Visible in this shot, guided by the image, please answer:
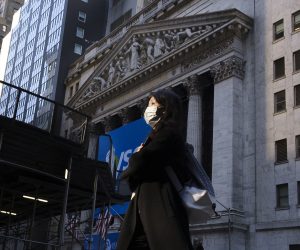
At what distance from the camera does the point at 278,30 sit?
3247 centimetres

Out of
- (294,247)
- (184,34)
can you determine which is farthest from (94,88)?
(294,247)

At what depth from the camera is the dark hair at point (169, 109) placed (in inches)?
163

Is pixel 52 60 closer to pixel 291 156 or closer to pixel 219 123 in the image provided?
pixel 219 123

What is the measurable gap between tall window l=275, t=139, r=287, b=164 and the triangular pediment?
9136 mm

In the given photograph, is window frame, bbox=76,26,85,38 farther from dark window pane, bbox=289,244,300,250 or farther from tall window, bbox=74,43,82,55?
dark window pane, bbox=289,244,300,250

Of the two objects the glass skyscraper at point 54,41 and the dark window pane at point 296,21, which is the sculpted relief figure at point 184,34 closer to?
the dark window pane at point 296,21

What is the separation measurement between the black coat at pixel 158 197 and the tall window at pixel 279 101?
27.5 m

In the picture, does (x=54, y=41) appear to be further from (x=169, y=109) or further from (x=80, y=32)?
(x=169, y=109)

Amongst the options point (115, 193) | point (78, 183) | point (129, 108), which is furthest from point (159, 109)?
point (129, 108)

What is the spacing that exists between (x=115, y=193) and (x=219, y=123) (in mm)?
17952

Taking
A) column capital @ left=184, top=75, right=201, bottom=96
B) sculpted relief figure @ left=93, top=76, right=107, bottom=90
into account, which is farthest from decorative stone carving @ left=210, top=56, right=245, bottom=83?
sculpted relief figure @ left=93, top=76, right=107, bottom=90

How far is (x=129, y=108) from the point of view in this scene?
44.1 m

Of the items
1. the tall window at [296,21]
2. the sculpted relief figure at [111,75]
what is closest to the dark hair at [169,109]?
the tall window at [296,21]

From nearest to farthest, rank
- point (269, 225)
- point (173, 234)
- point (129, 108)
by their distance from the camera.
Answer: point (173, 234) → point (269, 225) → point (129, 108)
